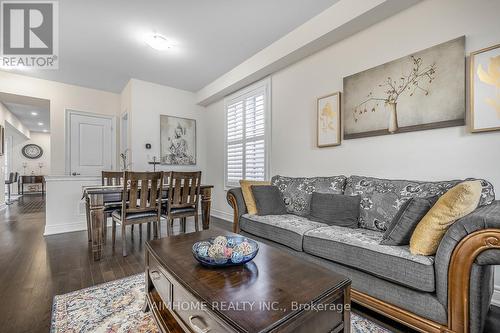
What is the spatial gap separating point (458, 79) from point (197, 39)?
2.99 m

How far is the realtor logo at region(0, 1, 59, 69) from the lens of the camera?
8.61ft

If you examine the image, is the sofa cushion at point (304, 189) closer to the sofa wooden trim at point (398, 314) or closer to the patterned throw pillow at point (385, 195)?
the patterned throw pillow at point (385, 195)

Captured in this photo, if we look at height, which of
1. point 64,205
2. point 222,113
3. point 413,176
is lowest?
point 64,205

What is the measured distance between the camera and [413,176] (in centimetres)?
219

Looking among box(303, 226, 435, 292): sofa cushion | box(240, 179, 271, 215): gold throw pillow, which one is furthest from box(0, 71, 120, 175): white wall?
box(303, 226, 435, 292): sofa cushion

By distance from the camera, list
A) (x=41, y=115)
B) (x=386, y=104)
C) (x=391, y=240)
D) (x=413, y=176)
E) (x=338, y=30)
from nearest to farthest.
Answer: (x=391, y=240) → (x=413, y=176) → (x=386, y=104) → (x=338, y=30) → (x=41, y=115)

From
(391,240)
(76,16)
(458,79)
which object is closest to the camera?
(391,240)

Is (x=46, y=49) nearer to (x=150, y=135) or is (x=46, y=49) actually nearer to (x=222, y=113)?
(x=150, y=135)

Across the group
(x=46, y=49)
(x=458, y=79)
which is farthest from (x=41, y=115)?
(x=458, y=79)

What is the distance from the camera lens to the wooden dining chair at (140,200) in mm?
2656

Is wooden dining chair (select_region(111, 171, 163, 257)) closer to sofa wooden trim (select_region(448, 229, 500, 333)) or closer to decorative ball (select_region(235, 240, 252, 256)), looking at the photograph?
decorative ball (select_region(235, 240, 252, 256))

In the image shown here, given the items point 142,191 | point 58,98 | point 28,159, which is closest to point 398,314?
point 142,191

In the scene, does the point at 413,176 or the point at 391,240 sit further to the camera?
the point at 413,176

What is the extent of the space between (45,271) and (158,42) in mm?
2959
